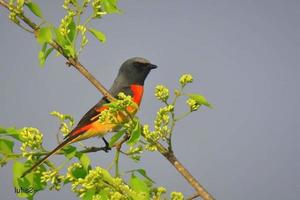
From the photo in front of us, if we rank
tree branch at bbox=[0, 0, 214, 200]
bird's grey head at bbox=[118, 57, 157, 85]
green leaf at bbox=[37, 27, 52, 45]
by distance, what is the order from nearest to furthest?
tree branch at bbox=[0, 0, 214, 200] → green leaf at bbox=[37, 27, 52, 45] → bird's grey head at bbox=[118, 57, 157, 85]

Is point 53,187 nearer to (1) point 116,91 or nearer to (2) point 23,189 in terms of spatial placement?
(2) point 23,189

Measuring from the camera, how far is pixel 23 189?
3205mm

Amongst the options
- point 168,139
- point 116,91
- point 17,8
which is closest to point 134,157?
point 168,139

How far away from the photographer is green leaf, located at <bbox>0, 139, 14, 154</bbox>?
130 inches

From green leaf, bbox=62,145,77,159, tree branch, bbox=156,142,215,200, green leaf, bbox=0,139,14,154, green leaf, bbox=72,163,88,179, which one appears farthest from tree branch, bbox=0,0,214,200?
green leaf, bbox=0,139,14,154

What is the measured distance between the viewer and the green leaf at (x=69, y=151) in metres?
3.22

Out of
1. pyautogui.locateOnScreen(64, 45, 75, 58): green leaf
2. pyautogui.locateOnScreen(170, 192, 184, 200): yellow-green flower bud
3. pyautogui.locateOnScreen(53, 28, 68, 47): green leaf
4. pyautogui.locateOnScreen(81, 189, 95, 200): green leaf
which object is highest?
pyautogui.locateOnScreen(53, 28, 68, 47): green leaf

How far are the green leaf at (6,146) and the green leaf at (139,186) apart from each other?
3.01 feet

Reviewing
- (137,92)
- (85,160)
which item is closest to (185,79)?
(85,160)

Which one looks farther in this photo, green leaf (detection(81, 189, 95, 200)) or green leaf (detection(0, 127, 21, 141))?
green leaf (detection(0, 127, 21, 141))

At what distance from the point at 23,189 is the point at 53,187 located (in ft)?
0.83

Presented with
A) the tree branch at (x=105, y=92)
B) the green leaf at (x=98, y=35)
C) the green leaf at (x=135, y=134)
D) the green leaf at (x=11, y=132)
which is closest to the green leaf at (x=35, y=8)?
the tree branch at (x=105, y=92)

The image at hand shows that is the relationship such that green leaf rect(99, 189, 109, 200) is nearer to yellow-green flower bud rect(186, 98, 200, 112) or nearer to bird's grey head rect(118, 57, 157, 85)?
yellow-green flower bud rect(186, 98, 200, 112)

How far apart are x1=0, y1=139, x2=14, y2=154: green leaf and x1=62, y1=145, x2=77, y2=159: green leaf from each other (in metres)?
0.39
